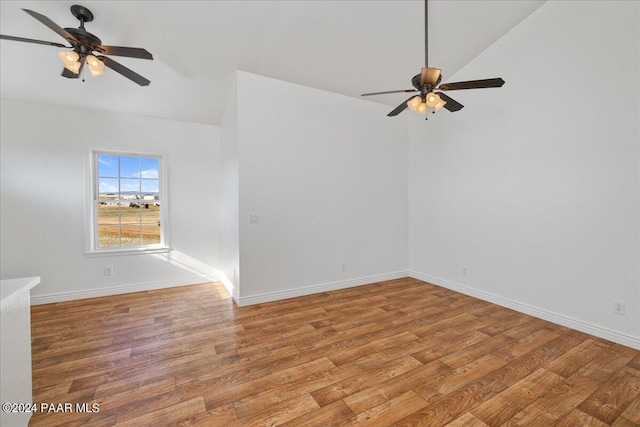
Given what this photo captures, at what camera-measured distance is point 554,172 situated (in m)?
2.87

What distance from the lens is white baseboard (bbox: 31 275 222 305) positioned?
342cm

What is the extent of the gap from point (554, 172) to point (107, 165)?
581 centimetres

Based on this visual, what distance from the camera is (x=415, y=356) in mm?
2238

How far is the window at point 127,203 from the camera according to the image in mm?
3812

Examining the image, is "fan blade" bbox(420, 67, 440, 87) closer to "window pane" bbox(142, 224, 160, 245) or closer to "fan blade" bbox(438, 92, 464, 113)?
"fan blade" bbox(438, 92, 464, 113)

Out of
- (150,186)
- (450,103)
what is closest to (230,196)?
(150,186)

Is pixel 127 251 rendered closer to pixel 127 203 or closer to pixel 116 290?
pixel 116 290

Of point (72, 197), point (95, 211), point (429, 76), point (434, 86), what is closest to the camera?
point (429, 76)

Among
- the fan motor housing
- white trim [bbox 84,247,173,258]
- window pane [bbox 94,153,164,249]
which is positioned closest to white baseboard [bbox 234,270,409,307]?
white trim [bbox 84,247,173,258]

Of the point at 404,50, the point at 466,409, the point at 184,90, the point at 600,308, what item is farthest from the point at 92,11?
the point at 600,308

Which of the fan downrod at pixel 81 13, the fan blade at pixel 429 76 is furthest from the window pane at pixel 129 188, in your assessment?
the fan blade at pixel 429 76

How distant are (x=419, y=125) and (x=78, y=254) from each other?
5.45 m

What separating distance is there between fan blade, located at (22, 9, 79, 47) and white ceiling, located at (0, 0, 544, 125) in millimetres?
542

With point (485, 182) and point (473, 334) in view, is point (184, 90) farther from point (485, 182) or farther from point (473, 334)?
point (473, 334)
